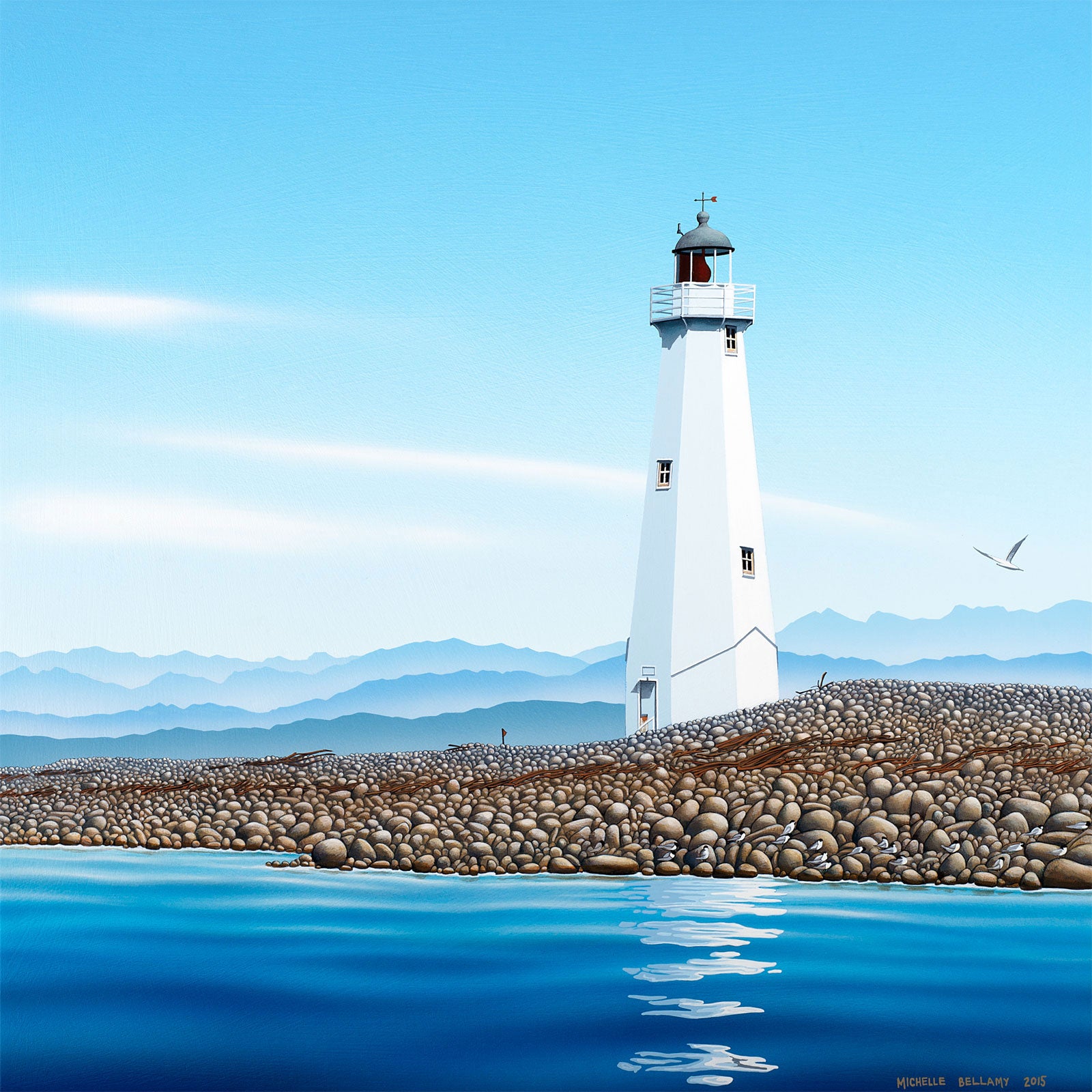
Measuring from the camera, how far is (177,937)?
17.4 m

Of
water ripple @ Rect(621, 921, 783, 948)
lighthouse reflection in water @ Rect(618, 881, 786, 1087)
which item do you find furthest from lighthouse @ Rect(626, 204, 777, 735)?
water ripple @ Rect(621, 921, 783, 948)

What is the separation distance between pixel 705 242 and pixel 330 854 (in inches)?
510

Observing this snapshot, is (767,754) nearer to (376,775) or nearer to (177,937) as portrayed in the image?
(376,775)

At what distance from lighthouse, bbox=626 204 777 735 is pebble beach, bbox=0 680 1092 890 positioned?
2.92ft

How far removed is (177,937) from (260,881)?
3.13 m

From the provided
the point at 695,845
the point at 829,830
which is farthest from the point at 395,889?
the point at 829,830

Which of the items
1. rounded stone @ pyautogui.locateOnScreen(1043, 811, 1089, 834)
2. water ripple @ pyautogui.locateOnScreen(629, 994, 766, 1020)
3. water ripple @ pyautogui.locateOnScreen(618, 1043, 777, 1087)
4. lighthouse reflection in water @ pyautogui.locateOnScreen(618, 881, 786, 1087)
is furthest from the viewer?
rounded stone @ pyautogui.locateOnScreen(1043, 811, 1089, 834)

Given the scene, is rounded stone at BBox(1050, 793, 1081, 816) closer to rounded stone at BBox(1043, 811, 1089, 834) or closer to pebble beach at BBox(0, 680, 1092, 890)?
pebble beach at BBox(0, 680, 1092, 890)

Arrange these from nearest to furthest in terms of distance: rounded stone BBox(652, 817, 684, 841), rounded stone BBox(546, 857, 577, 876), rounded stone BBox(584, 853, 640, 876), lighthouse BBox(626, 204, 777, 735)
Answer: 1. rounded stone BBox(584, 853, 640, 876)
2. rounded stone BBox(546, 857, 577, 876)
3. rounded stone BBox(652, 817, 684, 841)
4. lighthouse BBox(626, 204, 777, 735)

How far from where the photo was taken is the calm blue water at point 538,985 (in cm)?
1216

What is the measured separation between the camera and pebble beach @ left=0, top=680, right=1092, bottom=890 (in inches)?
782

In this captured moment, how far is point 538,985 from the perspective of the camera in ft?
47.8

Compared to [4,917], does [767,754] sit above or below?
above

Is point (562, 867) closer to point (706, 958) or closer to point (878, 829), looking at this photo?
point (878, 829)
